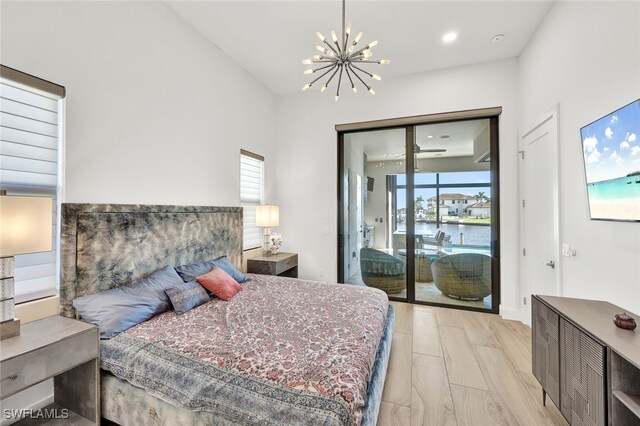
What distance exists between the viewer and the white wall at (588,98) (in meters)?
1.69

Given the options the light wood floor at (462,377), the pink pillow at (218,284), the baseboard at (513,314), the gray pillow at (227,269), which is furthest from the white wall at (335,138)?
the pink pillow at (218,284)

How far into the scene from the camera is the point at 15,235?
1383 millimetres

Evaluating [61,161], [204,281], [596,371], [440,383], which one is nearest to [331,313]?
[440,383]

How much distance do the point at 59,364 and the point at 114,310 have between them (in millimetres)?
469

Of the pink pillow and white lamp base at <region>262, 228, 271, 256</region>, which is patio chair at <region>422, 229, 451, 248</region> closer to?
white lamp base at <region>262, 228, 271, 256</region>

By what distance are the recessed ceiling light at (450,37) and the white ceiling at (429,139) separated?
3.57 feet

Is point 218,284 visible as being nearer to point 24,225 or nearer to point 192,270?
point 192,270

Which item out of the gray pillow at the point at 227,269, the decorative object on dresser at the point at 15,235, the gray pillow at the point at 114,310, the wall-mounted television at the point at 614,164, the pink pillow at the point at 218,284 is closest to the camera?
the decorative object on dresser at the point at 15,235

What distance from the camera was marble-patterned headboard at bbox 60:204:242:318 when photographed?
1.90 metres

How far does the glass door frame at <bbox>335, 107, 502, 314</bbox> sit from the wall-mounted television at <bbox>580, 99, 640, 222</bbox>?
1765 millimetres

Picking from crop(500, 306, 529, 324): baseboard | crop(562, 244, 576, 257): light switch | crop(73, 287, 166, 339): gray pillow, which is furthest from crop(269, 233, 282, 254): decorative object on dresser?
crop(562, 244, 576, 257): light switch

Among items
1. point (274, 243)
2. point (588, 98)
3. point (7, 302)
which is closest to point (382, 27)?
point (588, 98)

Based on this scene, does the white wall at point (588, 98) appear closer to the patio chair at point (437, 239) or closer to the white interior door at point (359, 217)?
the patio chair at point (437, 239)

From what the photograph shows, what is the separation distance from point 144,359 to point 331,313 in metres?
1.28
